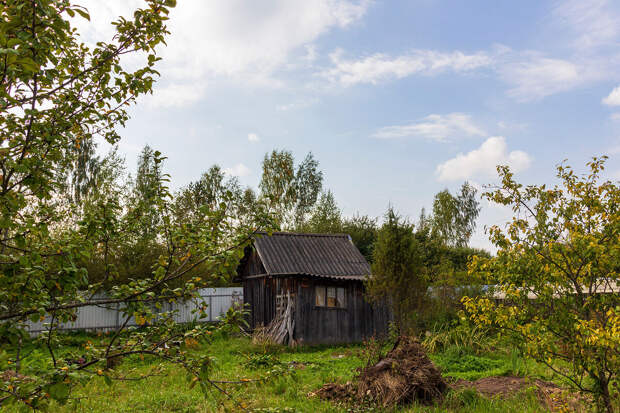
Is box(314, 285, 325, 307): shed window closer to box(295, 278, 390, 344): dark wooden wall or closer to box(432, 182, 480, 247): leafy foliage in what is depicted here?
box(295, 278, 390, 344): dark wooden wall

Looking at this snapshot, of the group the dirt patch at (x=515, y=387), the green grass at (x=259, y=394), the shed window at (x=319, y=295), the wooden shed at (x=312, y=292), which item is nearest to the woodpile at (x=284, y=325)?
the wooden shed at (x=312, y=292)

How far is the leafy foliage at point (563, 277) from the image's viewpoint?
234 inches

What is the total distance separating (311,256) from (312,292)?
228 centimetres

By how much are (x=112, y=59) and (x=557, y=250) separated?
18.7 feet

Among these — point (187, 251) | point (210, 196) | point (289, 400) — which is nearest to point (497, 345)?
point (289, 400)

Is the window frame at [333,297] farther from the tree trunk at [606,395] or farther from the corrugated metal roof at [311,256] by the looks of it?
the tree trunk at [606,395]

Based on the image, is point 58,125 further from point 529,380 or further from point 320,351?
point 320,351

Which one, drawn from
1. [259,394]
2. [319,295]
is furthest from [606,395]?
[319,295]

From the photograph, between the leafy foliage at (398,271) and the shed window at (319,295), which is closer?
the leafy foliage at (398,271)

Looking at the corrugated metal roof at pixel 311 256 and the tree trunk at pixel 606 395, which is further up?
the corrugated metal roof at pixel 311 256

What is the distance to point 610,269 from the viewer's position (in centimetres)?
610

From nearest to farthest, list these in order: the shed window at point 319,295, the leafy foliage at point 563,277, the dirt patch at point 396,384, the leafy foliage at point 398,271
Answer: the leafy foliage at point 563,277, the dirt patch at point 396,384, the leafy foliage at point 398,271, the shed window at point 319,295

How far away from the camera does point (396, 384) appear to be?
28.2ft

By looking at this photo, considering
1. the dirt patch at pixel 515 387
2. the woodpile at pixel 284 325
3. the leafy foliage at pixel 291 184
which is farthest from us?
the leafy foliage at pixel 291 184
